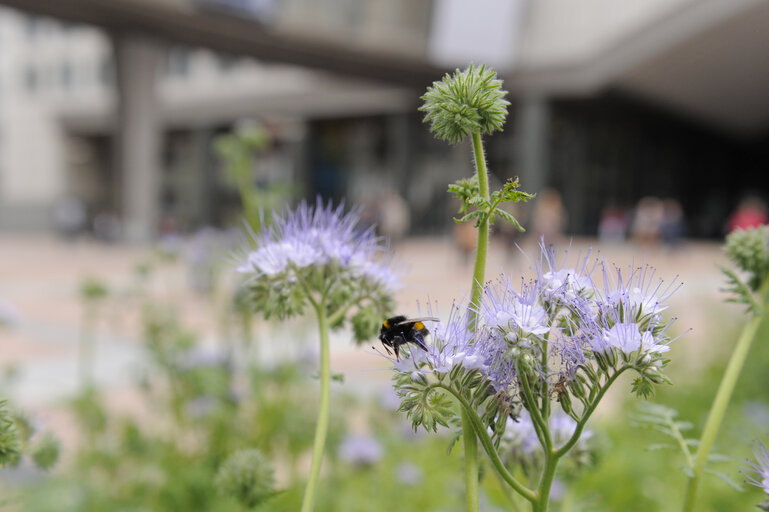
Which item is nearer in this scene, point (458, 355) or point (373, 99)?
point (458, 355)

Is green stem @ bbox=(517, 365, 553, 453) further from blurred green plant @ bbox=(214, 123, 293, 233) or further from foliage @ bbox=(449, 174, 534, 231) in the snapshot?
blurred green plant @ bbox=(214, 123, 293, 233)

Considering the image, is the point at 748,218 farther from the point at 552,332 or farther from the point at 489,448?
the point at 489,448

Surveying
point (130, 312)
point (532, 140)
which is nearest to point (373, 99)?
point (532, 140)

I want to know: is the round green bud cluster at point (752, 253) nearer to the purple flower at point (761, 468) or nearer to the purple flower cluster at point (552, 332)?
the purple flower at point (761, 468)

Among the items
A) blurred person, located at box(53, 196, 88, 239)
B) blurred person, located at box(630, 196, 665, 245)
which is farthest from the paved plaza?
blurred person, located at box(53, 196, 88, 239)

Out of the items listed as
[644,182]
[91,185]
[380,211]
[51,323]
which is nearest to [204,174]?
[91,185]

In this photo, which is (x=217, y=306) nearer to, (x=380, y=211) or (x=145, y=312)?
(x=145, y=312)
